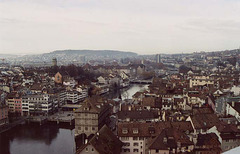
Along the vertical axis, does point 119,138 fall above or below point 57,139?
above

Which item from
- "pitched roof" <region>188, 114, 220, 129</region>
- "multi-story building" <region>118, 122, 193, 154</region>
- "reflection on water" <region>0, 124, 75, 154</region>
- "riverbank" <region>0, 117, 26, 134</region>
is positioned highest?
"pitched roof" <region>188, 114, 220, 129</region>

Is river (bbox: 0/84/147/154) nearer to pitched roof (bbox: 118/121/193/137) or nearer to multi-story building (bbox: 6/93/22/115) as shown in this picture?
multi-story building (bbox: 6/93/22/115)

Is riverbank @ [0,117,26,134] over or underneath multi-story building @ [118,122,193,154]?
underneath

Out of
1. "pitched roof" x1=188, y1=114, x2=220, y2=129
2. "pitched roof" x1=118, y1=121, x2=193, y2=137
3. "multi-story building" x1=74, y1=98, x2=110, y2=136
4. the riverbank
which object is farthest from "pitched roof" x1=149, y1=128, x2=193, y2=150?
the riverbank

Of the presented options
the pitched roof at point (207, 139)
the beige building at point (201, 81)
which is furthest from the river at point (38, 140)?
the beige building at point (201, 81)

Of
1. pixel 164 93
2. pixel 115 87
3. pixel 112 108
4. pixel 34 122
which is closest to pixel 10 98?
pixel 34 122

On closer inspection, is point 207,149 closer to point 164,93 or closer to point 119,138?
point 119,138

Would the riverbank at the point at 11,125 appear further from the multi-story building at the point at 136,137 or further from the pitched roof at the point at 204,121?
the pitched roof at the point at 204,121


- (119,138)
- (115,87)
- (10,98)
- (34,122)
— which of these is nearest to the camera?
(119,138)
